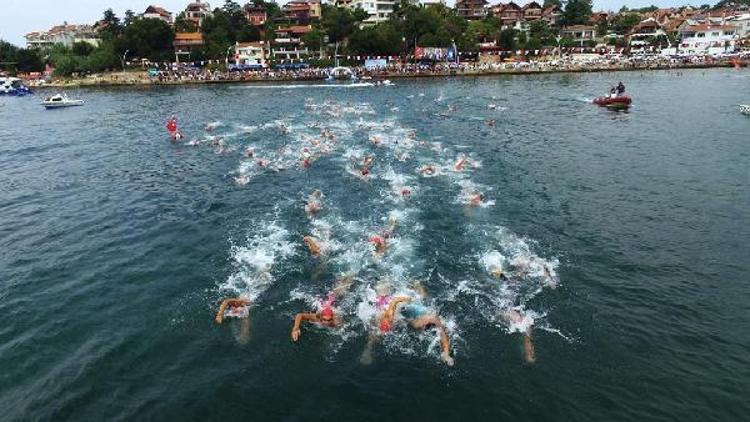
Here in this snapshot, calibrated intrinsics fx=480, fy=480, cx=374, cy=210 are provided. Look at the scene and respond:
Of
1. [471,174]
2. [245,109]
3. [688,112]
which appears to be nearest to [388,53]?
[245,109]

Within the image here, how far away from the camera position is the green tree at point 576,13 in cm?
14762

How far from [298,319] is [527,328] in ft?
24.0

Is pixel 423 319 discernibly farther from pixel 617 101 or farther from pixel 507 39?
pixel 507 39

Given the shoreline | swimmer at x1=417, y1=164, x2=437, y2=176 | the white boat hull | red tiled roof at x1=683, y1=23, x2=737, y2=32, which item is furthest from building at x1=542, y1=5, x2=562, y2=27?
swimmer at x1=417, y1=164, x2=437, y2=176

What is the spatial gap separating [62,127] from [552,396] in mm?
61496

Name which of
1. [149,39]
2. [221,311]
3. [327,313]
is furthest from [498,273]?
[149,39]

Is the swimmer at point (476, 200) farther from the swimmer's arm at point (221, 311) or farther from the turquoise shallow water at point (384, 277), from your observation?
the swimmer's arm at point (221, 311)

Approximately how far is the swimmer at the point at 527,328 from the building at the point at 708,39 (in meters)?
133

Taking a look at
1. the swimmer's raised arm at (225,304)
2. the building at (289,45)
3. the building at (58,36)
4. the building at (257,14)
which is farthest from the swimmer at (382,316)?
the building at (58,36)

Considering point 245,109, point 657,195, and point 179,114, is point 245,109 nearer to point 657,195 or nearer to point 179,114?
point 179,114

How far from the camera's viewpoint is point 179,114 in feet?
203

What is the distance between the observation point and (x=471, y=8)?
161500 mm

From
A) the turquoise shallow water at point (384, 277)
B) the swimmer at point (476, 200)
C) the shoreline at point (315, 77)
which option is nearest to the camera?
the turquoise shallow water at point (384, 277)

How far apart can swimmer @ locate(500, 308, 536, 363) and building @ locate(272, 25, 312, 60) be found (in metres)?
118
